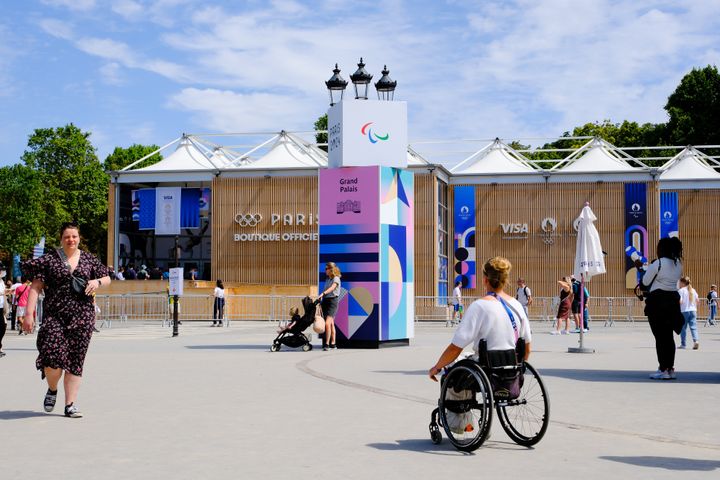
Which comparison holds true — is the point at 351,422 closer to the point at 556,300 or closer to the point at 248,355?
the point at 248,355

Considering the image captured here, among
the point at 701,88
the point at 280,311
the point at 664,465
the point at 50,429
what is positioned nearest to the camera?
the point at 664,465

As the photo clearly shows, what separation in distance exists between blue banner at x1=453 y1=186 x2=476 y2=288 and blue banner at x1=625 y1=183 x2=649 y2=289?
7349 millimetres


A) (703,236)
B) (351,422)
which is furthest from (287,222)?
(351,422)

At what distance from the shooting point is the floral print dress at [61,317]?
28.5 ft

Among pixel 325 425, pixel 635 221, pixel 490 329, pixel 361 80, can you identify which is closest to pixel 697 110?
pixel 635 221

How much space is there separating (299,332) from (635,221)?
1200 inches

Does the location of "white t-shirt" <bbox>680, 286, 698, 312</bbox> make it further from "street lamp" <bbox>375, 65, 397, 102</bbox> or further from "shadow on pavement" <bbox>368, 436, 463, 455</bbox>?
"shadow on pavement" <bbox>368, 436, 463, 455</bbox>

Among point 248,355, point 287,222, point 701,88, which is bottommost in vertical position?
point 248,355

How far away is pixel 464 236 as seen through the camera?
151 feet

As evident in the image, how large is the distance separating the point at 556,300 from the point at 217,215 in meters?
17.7

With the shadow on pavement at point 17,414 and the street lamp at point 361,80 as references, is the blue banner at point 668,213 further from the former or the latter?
the shadow on pavement at point 17,414

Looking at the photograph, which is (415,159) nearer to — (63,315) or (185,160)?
(185,160)

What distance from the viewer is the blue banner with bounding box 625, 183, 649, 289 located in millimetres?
44406

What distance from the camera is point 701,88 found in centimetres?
5838
